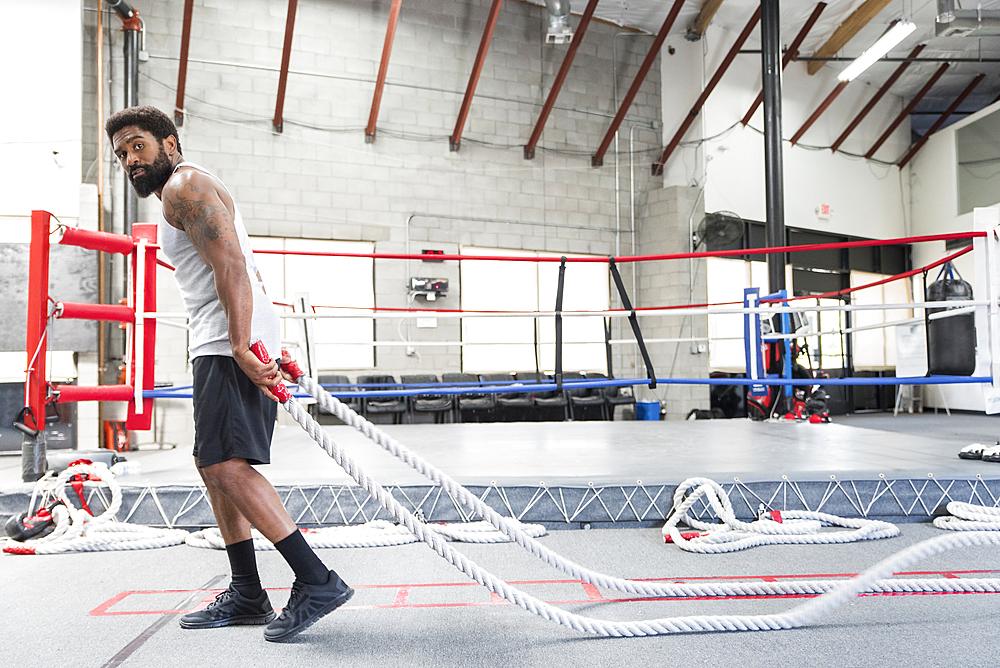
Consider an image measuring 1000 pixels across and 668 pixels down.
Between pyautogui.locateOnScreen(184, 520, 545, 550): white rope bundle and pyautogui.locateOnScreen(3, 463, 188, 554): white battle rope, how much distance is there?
116 millimetres

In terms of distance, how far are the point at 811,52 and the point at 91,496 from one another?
9.50 meters

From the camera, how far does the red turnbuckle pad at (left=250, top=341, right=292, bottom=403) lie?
1.31 m

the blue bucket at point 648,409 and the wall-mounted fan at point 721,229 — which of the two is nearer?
the blue bucket at point 648,409

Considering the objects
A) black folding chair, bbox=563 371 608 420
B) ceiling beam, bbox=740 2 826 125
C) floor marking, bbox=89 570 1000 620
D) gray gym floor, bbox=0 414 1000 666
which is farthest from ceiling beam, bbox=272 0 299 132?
floor marking, bbox=89 570 1000 620

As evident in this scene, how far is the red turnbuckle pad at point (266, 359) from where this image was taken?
1312 millimetres

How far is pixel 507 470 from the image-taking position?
2373mm

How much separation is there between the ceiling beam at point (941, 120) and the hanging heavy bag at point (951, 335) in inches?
316

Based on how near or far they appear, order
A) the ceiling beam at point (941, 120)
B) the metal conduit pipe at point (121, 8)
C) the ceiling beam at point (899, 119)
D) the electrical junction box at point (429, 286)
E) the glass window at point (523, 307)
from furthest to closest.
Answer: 1. the ceiling beam at point (899, 119)
2. the ceiling beam at point (941, 120)
3. the glass window at point (523, 307)
4. the electrical junction box at point (429, 286)
5. the metal conduit pipe at point (121, 8)

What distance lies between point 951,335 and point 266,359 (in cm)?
291

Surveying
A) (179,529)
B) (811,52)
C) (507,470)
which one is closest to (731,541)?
(507,470)

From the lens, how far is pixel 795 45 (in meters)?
7.86

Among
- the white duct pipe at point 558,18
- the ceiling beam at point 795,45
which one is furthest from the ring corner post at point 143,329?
the ceiling beam at point 795,45

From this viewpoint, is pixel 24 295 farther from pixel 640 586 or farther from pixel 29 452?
pixel 640 586

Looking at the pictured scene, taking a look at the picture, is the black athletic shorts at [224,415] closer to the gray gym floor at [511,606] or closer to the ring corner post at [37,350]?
the gray gym floor at [511,606]
